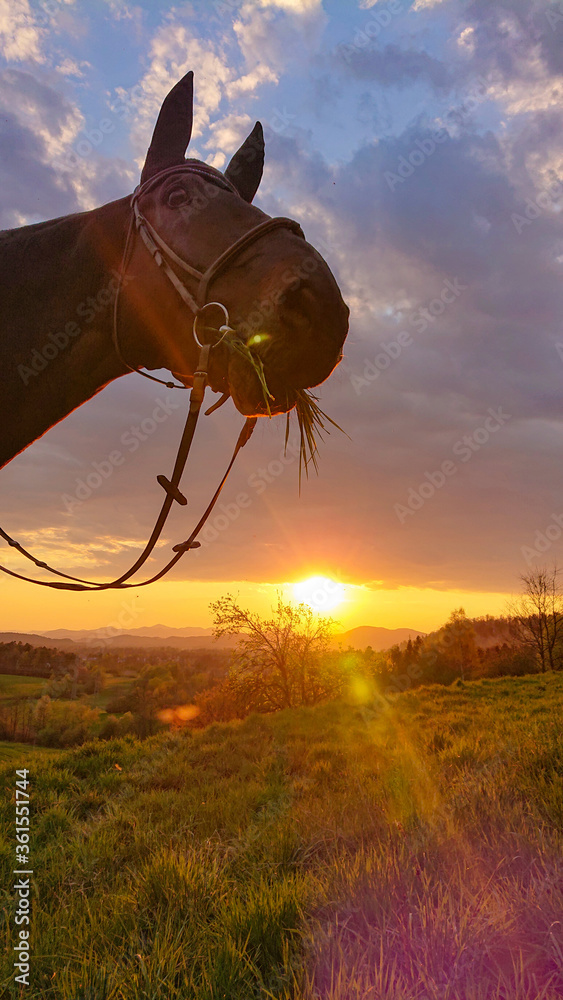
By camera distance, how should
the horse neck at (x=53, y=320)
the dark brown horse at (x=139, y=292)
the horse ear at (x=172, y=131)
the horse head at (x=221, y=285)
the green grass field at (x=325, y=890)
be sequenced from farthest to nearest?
the horse ear at (x=172, y=131)
the horse neck at (x=53, y=320)
the dark brown horse at (x=139, y=292)
the horse head at (x=221, y=285)
the green grass field at (x=325, y=890)

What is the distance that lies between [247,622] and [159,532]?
2405 centimetres

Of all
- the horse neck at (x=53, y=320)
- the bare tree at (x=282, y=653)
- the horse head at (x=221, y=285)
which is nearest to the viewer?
the horse head at (x=221, y=285)

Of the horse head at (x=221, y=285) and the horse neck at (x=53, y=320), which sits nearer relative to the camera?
the horse head at (x=221, y=285)

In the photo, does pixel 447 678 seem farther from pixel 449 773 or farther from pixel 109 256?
pixel 109 256

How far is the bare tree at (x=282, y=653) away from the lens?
26.2 m

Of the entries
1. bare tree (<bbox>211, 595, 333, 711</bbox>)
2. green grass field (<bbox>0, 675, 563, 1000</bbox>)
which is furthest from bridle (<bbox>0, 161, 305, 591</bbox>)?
bare tree (<bbox>211, 595, 333, 711</bbox>)

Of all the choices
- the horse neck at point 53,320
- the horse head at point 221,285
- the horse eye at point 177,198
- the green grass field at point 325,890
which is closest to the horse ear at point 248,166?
the horse head at point 221,285

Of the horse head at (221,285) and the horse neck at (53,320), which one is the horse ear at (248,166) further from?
the horse neck at (53,320)

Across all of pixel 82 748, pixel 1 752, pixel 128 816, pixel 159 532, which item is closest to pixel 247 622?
pixel 1 752

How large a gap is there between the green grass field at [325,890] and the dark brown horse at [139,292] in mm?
2444

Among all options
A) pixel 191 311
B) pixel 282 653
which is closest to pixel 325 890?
pixel 191 311

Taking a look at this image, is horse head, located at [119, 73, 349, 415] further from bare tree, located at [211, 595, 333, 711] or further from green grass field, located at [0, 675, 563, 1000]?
bare tree, located at [211, 595, 333, 711]

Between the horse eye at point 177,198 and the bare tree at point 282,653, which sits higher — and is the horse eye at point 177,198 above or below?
above

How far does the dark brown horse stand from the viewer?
8.98 feet
